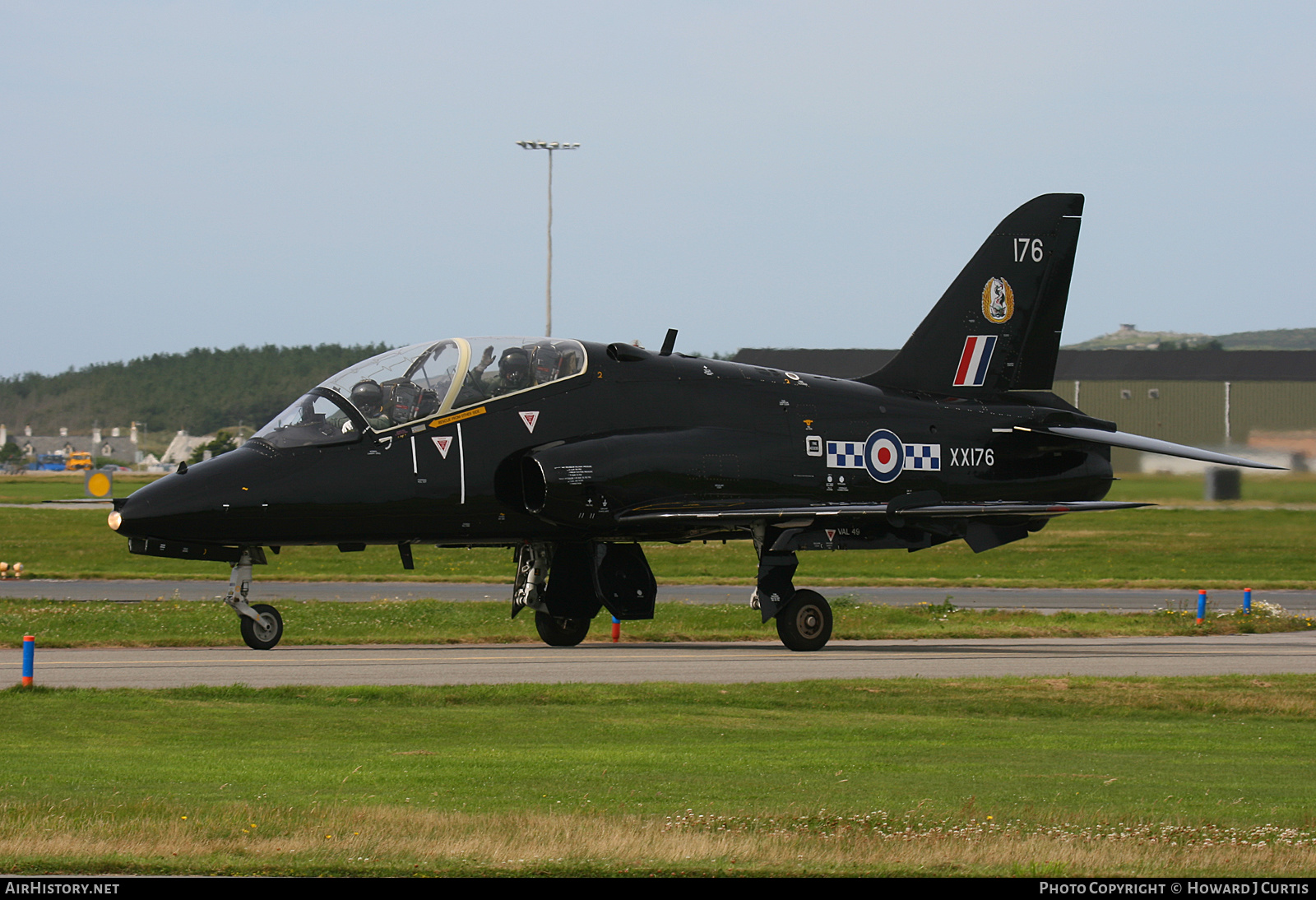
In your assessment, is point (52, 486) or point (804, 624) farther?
point (52, 486)

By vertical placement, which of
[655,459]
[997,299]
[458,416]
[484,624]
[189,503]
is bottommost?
[484,624]

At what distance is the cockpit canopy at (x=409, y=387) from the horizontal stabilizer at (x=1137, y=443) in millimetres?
8775

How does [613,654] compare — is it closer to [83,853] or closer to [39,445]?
[83,853]

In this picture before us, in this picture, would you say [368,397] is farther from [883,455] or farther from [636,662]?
[883,455]

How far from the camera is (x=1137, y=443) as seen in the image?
23094mm

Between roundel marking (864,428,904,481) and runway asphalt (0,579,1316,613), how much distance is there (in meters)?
8.86

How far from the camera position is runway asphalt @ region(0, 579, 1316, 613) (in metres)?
32.0

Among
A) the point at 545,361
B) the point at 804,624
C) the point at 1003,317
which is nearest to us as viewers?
the point at 545,361

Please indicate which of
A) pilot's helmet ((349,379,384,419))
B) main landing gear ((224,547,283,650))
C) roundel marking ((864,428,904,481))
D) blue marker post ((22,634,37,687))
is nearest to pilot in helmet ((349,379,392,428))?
pilot's helmet ((349,379,384,419))

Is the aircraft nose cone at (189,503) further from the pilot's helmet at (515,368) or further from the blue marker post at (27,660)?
the pilot's helmet at (515,368)

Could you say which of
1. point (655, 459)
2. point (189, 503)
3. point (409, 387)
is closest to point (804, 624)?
point (655, 459)

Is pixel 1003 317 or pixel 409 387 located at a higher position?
pixel 1003 317

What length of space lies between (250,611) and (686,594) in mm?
15535

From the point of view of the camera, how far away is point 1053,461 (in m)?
24.3
